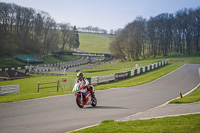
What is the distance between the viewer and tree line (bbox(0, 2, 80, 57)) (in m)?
72.0

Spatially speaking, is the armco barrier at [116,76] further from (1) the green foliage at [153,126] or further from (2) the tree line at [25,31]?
(2) the tree line at [25,31]

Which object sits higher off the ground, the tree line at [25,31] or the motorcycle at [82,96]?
the tree line at [25,31]

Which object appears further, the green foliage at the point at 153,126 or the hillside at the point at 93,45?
the hillside at the point at 93,45

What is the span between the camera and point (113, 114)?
10789 mm

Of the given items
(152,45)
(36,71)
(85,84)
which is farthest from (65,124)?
(152,45)

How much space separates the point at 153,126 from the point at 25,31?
281ft

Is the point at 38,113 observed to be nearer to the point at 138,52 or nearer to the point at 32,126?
the point at 32,126

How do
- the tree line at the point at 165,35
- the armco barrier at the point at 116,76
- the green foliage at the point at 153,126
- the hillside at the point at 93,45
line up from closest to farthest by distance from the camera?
the green foliage at the point at 153,126 < the armco barrier at the point at 116,76 < the tree line at the point at 165,35 < the hillside at the point at 93,45

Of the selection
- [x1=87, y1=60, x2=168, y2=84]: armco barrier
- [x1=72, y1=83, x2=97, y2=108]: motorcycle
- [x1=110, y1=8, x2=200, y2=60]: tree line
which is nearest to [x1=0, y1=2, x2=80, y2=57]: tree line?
[x1=110, y1=8, x2=200, y2=60]: tree line

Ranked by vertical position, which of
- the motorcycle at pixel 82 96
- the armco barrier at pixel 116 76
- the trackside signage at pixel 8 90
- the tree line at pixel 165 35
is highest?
the tree line at pixel 165 35

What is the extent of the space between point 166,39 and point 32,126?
9351cm

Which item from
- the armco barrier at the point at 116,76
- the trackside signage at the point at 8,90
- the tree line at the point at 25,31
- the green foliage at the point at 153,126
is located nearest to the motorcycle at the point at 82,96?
the green foliage at the point at 153,126

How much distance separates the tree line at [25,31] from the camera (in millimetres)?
72000

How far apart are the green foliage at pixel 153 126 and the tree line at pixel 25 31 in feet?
208
